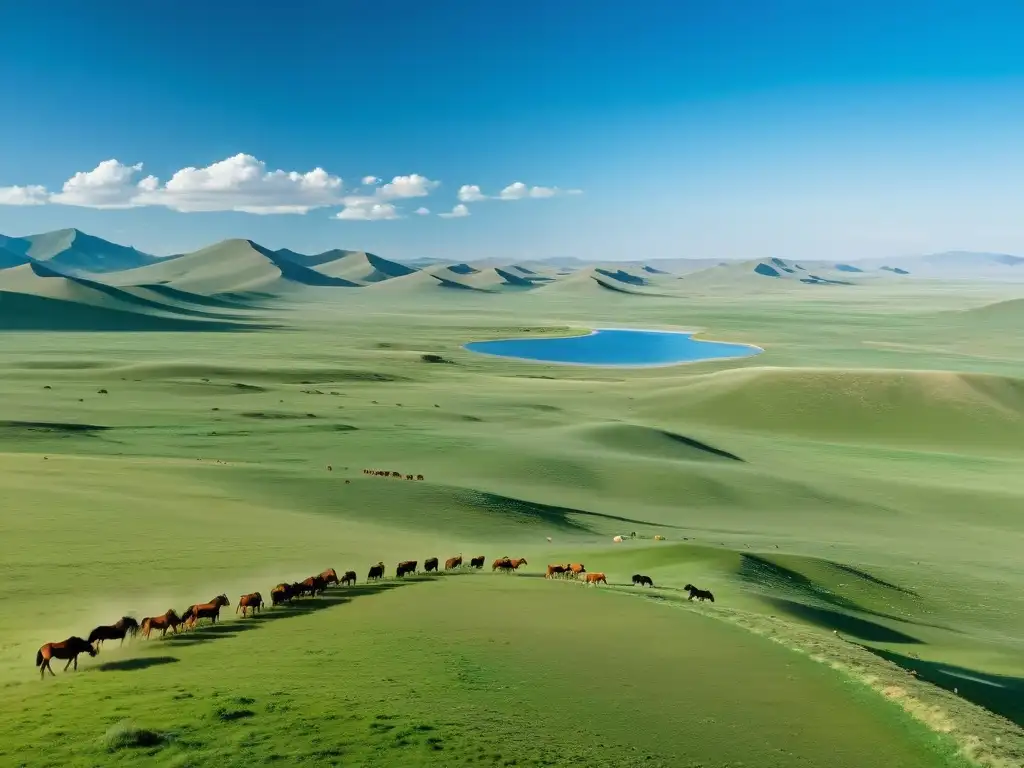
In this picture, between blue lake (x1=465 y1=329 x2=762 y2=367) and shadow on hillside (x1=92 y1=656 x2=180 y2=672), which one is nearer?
shadow on hillside (x1=92 y1=656 x2=180 y2=672)

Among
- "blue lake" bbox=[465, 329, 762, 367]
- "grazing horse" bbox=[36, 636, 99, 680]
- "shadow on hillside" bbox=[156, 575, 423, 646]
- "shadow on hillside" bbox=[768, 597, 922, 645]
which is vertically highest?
"blue lake" bbox=[465, 329, 762, 367]

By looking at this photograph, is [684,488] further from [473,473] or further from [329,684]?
[329,684]

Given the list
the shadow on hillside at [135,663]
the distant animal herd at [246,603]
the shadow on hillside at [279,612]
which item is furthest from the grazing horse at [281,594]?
the shadow on hillside at [135,663]

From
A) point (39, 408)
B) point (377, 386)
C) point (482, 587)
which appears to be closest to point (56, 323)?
point (377, 386)

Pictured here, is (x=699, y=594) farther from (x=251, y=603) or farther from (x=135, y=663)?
(x=135, y=663)

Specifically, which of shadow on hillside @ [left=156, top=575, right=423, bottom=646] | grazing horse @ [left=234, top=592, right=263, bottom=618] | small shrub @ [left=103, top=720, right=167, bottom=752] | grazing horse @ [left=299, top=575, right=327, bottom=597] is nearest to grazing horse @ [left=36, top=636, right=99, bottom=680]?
shadow on hillside @ [left=156, top=575, right=423, bottom=646]

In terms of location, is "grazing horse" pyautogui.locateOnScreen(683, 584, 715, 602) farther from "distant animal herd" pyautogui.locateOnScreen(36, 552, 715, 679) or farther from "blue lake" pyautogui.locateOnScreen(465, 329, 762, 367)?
"blue lake" pyautogui.locateOnScreen(465, 329, 762, 367)
